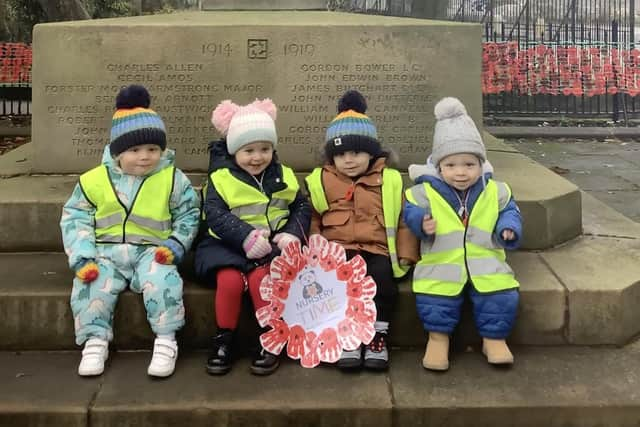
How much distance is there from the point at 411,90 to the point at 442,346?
1.98 metres

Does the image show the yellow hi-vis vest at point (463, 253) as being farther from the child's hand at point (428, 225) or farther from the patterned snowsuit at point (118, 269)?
the patterned snowsuit at point (118, 269)

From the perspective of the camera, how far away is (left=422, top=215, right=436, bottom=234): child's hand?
3227mm

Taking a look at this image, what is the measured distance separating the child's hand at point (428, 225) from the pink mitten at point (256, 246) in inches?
27.8

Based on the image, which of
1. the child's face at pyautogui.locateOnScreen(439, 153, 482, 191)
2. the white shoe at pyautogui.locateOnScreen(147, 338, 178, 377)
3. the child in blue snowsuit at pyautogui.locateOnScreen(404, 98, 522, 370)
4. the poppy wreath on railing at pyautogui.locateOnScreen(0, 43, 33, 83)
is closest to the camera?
the white shoe at pyautogui.locateOnScreen(147, 338, 178, 377)

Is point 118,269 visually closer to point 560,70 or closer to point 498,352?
point 498,352

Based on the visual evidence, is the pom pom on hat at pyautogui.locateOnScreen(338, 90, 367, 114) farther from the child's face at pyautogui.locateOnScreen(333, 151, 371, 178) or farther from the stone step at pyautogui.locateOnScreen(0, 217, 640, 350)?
the stone step at pyautogui.locateOnScreen(0, 217, 640, 350)

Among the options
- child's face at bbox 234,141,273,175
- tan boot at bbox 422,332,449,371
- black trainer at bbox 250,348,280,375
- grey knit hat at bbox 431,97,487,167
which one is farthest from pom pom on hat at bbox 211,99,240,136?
tan boot at bbox 422,332,449,371

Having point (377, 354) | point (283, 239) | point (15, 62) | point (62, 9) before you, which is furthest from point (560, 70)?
point (377, 354)

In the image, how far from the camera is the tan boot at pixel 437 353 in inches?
123

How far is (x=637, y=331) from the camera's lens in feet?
11.5

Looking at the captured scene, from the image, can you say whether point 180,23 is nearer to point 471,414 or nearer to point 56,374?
point 56,374

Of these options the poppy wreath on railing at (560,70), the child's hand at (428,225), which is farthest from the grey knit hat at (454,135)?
the poppy wreath on railing at (560,70)

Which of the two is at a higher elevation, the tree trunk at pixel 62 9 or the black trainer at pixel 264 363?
the tree trunk at pixel 62 9

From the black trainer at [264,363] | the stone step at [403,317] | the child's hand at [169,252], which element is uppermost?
the child's hand at [169,252]
